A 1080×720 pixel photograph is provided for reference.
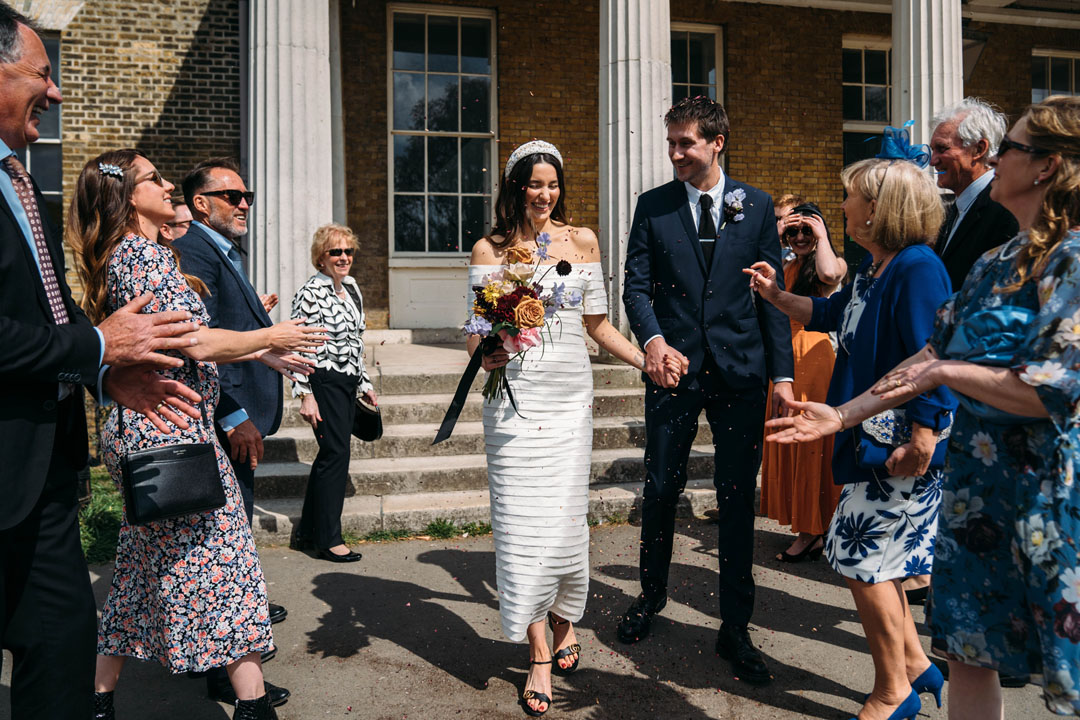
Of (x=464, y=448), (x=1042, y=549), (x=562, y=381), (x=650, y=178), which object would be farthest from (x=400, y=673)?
(x=650, y=178)

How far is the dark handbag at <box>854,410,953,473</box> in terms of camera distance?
3.04 metres

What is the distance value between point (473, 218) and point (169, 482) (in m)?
9.33

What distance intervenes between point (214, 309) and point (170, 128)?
7.39 metres

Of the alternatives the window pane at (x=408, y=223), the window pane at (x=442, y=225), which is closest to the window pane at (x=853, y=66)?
the window pane at (x=442, y=225)

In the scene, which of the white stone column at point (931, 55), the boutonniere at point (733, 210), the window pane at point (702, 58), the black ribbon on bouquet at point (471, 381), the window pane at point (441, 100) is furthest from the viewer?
the window pane at point (702, 58)

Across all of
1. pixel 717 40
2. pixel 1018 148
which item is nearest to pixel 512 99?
pixel 717 40

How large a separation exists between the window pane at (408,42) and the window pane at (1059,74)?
10381 millimetres

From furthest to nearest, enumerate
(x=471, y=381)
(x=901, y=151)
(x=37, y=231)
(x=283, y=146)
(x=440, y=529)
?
1. (x=283, y=146)
2. (x=440, y=529)
3. (x=471, y=381)
4. (x=901, y=151)
5. (x=37, y=231)

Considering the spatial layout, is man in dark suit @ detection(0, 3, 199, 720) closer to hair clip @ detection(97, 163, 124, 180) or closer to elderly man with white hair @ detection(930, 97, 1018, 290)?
hair clip @ detection(97, 163, 124, 180)

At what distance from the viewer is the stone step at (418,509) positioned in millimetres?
5969

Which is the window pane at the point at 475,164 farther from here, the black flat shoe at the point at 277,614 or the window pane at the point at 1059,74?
the window pane at the point at 1059,74

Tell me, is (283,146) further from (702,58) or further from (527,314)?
(702,58)

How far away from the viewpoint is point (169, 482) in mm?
2861

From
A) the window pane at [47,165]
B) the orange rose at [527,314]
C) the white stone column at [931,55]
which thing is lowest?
the orange rose at [527,314]
